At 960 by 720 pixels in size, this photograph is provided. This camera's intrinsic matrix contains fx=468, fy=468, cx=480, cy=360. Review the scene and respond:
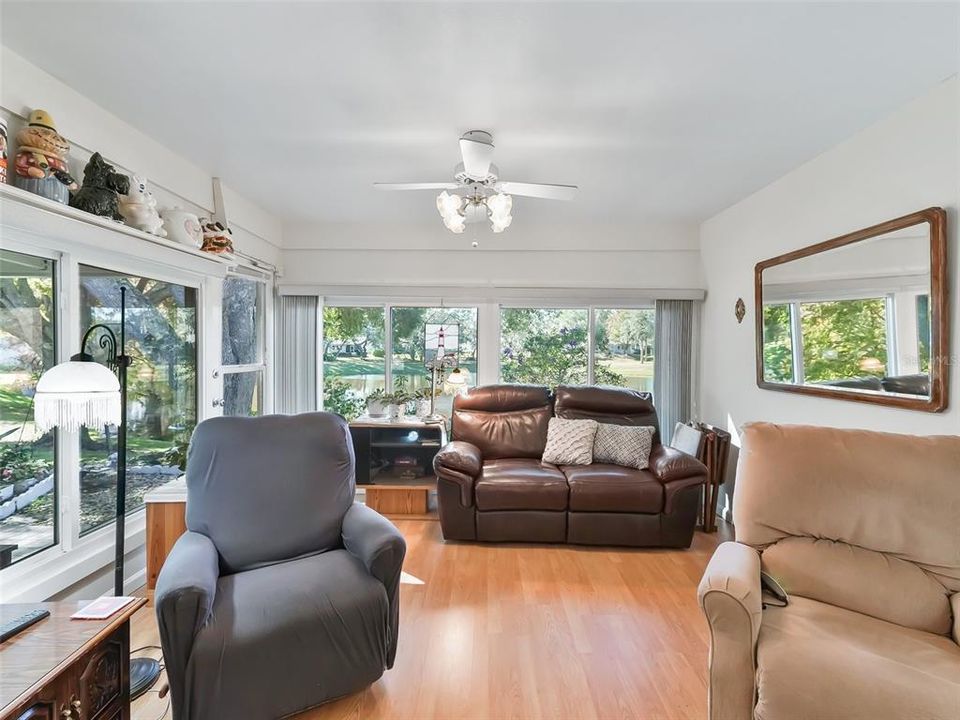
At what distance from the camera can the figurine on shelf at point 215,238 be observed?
299 centimetres

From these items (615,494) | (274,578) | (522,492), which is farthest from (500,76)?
(615,494)

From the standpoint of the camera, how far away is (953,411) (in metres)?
2.03

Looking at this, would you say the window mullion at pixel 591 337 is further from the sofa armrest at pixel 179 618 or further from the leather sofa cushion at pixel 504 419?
the sofa armrest at pixel 179 618

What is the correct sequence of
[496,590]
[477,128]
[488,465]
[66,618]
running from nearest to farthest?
[66,618]
[477,128]
[496,590]
[488,465]

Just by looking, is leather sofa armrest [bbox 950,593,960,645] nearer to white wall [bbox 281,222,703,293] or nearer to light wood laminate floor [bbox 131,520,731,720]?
light wood laminate floor [bbox 131,520,731,720]

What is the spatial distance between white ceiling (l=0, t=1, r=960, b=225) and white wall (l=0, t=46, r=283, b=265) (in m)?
0.06

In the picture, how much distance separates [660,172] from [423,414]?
2.65 metres

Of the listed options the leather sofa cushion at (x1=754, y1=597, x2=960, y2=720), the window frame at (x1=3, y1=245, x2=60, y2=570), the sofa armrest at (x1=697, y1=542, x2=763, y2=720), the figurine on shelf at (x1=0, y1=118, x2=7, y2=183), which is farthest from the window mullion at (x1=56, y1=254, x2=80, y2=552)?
the leather sofa cushion at (x1=754, y1=597, x2=960, y2=720)

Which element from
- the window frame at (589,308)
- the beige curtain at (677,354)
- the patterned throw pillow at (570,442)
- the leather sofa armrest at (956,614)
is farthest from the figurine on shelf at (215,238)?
the leather sofa armrest at (956,614)

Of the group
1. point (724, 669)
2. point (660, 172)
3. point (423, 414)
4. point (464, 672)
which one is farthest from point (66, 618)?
point (660, 172)

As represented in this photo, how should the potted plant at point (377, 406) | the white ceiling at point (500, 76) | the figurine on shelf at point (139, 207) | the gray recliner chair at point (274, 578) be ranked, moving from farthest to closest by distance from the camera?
the potted plant at point (377, 406) → the figurine on shelf at point (139, 207) → the white ceiling at point (500, 76) → the gray recliner chair at point (274, 578)

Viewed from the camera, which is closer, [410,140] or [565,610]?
[565,610]

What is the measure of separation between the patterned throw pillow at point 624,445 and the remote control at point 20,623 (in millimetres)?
3148

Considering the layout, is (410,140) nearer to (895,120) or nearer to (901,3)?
(901,3)
